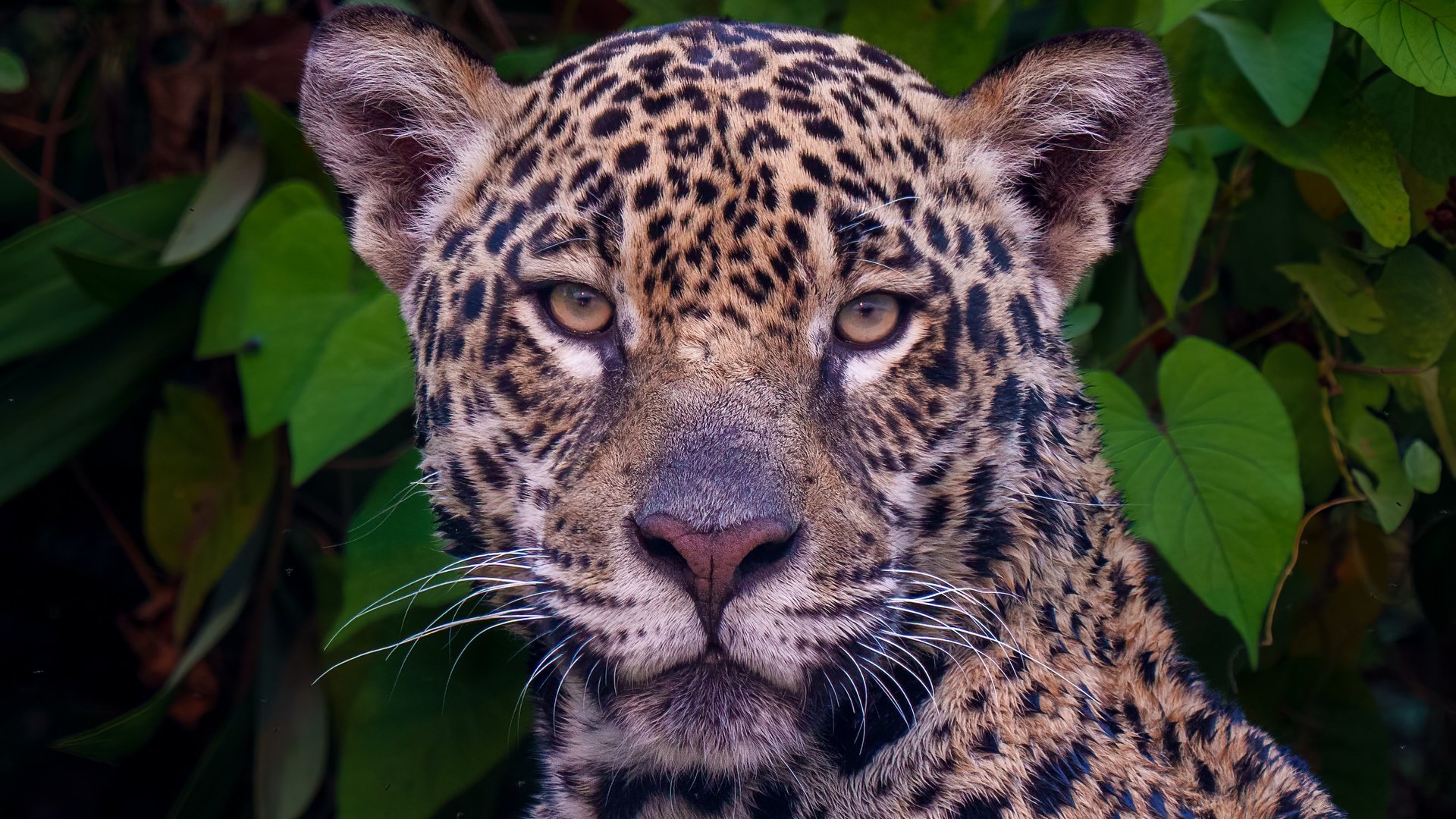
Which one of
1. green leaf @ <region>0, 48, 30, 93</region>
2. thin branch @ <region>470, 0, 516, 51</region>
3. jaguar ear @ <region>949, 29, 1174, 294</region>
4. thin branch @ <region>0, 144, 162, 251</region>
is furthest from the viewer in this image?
thin branch @ <region>470, 0, 516, 51</region>

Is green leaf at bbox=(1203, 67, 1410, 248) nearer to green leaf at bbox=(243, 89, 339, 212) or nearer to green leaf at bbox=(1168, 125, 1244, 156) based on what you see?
green leaf at bbox=(1168, 125, 1244, 156)

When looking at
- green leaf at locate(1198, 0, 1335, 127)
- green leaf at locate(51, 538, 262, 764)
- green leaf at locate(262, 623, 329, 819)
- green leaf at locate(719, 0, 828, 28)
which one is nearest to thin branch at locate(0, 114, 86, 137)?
green leaf at locate(51, 538, 262, 764)

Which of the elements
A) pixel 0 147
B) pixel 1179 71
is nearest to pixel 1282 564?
pixel 1179 71

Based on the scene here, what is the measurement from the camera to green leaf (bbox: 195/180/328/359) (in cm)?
309

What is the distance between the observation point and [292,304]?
9.89 ft

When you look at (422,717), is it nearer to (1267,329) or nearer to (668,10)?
(668,10)

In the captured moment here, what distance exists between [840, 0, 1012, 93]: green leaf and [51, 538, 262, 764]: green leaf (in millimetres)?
2140

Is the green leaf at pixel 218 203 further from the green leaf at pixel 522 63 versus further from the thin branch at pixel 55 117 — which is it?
the green leaf at pixel 522 63

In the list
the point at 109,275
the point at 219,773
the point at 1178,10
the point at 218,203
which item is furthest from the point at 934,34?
the point at 219,773

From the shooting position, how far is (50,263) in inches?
141

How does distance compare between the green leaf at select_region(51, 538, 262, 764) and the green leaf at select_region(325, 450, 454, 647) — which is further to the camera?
the green leaf at select_region(51, 538, 262, 764)

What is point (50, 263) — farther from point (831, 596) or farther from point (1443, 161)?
point (1443, 161)

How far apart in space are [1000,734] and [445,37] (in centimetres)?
153

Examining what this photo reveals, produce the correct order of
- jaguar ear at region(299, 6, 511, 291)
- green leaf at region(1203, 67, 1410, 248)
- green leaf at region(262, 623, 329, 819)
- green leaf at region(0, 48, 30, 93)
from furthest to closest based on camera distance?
green leaf at region(262, 623, 329, 819) → green leaf at region(0, 48, 30, 93) → green leaf at region(1203, 67, 1410, 248) → jaguar ear at region(299, 6, 511, 291)
